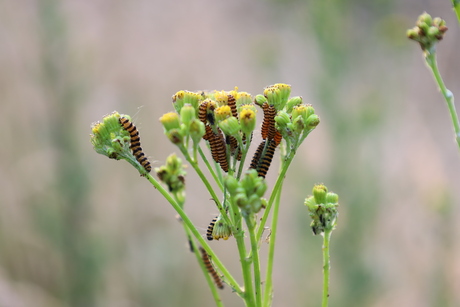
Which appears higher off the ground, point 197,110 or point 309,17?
point 309,17

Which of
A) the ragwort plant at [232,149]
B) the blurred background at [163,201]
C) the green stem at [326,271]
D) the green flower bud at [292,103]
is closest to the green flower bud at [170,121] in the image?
the ragwort plant at [232,149]

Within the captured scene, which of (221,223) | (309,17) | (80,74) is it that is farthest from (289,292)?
(221,223)

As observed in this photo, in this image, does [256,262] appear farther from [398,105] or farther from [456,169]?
[456,169]

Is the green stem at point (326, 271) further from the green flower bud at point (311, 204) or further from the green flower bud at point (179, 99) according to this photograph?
the green flower bud at point (179, 99)

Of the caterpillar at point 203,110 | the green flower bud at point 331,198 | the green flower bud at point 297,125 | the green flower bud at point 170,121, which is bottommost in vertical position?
the green flower bud at point 331,198

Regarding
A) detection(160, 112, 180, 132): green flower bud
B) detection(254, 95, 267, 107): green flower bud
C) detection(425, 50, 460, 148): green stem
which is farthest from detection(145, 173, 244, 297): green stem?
detection(425, 50, 460, 148): green stem

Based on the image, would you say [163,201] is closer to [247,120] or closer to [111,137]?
[111,137]

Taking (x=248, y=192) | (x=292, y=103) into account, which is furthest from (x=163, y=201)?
(x=248, y=192)

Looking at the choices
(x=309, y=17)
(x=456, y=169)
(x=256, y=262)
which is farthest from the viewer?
(x=456, y=169)
